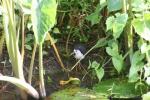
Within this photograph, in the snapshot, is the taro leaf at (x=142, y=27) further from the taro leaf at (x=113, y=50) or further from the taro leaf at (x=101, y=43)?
the taro leaf at (x=101, y=43)

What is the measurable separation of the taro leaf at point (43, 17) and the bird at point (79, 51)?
2.40 feet

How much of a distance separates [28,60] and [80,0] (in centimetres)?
45

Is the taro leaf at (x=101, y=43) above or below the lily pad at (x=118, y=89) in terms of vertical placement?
above

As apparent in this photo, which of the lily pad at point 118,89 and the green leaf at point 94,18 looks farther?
the green leaf at point 94,18

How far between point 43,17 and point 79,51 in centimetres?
78

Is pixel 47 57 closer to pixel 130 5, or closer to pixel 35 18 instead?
pixel 130 5

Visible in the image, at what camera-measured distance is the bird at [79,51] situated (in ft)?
7.60

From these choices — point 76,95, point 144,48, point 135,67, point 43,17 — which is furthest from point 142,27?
point 43,17

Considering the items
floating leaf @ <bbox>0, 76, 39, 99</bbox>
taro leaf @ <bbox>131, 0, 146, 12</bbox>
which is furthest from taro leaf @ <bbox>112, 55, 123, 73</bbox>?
floating leaf @ <bbox>0, 76, 39, 99</bbox>

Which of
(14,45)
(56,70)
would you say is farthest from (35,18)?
(56,70)

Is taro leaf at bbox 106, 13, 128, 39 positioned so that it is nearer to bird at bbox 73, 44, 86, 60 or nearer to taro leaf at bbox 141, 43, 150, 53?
taro leaf at bbox 141, 43, 150, 53

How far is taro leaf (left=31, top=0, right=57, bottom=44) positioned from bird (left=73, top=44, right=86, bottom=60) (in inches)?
28.8

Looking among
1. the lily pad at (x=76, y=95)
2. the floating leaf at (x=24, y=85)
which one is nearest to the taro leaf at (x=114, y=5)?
the lily pad at (x=76, y=95)

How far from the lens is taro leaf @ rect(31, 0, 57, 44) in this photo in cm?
157
